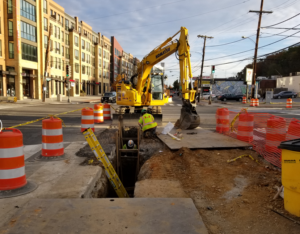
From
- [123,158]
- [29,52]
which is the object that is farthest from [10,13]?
[123,158]

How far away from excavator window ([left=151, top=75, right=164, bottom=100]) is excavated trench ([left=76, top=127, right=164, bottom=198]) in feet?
15.7

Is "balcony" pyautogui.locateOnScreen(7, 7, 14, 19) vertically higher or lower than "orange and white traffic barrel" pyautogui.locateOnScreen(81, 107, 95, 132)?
higher

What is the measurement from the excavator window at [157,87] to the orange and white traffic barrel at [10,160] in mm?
10860

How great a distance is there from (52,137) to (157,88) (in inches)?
374

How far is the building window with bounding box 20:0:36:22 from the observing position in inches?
1431

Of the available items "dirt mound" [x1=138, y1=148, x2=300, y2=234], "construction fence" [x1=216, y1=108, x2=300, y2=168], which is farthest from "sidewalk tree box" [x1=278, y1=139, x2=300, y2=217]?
"construction fence" [x1=216, y1=108, x2=300, y2=168]

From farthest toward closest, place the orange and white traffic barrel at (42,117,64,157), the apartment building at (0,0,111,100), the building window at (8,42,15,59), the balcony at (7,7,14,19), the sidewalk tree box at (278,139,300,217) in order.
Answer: the building window at (8,42,15,59)
the apartment building at (0,0,111,100)
the balcony at (7,7,14,19)
the orange and white traffic barrel at (42,117,64,157)
the sidewalk tree box at (278,139,300,217)

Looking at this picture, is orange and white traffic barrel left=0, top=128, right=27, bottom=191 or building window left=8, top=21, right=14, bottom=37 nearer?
orange and white traffic barrel left=0, top=128, right=27, bottom=191

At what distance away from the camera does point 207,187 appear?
14.3ft

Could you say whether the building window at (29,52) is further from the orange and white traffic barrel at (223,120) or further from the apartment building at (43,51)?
the orange and white traffic barrel at (223,120)

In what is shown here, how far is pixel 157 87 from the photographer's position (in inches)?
579

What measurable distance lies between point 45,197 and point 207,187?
270 centimetres

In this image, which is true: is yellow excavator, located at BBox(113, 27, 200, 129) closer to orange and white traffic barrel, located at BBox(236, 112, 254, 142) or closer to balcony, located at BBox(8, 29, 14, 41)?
orange and white traffic barrel, located at BBox(236, 112, 254, 142)

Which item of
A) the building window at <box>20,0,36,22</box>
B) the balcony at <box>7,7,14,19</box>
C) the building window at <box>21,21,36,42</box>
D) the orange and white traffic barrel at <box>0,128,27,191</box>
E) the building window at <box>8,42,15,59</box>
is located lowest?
the orange and white traffic barrel at <box>0,128,27,191</box>
